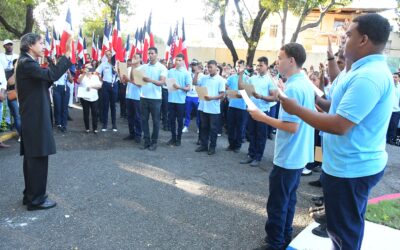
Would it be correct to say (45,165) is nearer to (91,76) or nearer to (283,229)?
(283,229)

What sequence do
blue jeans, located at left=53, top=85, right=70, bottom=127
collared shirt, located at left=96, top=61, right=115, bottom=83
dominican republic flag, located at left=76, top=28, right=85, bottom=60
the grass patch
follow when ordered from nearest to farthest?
the grass patch
blue jeans, located at left=53, top=85, right=70, bottom=127
collared shirt, located at left=96, top=61, right=115, bottom=83
dominican republic flag, located at left=76, top=28, right=85, bottom=60

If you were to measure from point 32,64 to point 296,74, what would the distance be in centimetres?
313

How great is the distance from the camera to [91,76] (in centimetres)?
887

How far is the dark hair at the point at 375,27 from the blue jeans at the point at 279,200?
1.55 meters

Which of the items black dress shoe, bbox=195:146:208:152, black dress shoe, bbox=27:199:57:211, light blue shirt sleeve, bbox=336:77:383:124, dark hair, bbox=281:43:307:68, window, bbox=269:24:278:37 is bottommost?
black dress shoe, bbox=195:146:208:152

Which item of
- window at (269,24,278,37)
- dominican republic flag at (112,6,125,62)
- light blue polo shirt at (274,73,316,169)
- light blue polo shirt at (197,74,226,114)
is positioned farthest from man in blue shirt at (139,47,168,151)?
window at (269,24,278,37)

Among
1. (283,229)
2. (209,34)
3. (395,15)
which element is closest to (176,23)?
(283,229)

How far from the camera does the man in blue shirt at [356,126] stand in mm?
2031

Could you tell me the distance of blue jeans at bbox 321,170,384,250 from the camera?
2211mm

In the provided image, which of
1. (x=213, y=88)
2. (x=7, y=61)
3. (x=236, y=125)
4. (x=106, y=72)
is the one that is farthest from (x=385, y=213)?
(x=7, y=61)

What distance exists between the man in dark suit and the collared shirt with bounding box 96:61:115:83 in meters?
5.17

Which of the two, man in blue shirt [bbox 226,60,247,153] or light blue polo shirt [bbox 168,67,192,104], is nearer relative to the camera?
man in blue shirt [bbox 226,60,247,153]

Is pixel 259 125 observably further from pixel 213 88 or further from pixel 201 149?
pixel 201 149

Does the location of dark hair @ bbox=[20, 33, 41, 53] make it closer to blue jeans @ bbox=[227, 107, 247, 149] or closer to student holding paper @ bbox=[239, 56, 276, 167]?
student holding paper @ bbox=[239, 56, 276, 167]
